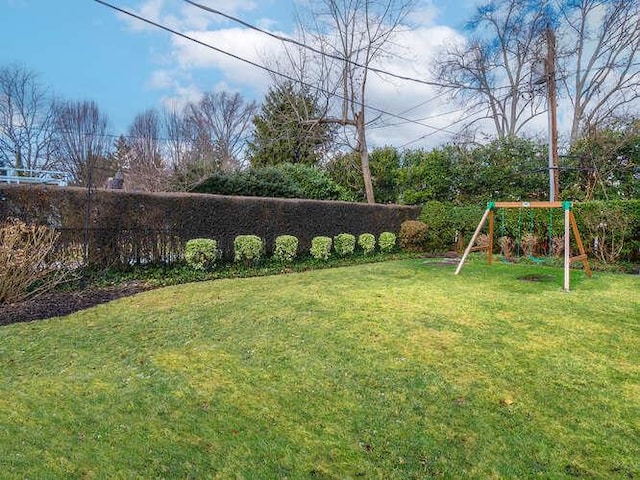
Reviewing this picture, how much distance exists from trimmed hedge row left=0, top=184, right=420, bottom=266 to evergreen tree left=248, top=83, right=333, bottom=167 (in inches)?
258

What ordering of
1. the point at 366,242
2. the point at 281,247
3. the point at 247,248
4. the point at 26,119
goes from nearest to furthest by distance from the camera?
1. the point at 247,248
2. the point at 281,247
3. the point at 366,242
4. the point at 26,119

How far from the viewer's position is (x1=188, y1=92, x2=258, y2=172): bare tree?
2444 cm

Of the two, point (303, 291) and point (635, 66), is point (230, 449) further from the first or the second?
point (635, 66)

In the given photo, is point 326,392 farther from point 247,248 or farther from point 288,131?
point 288,131

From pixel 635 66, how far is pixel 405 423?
68.2ft

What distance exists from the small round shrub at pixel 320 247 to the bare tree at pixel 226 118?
1540 cm

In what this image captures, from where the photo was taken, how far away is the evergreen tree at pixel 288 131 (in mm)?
16828

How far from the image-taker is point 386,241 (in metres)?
12.3

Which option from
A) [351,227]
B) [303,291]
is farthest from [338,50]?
[303,291]

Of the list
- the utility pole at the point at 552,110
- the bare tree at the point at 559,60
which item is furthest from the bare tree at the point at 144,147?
the utility pole at the point at 552,110

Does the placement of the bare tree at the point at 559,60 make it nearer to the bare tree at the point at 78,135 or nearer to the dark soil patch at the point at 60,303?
the dark soil patch at the point at 60,303

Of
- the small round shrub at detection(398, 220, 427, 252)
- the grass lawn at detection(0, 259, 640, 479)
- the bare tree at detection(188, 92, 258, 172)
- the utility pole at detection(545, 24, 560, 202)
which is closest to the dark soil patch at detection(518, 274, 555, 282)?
the grass lawn at detection(0, 259, 640, 479)

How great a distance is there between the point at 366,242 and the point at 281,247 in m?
3.19

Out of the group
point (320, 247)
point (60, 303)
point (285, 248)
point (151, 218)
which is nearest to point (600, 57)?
point (320, 247)
